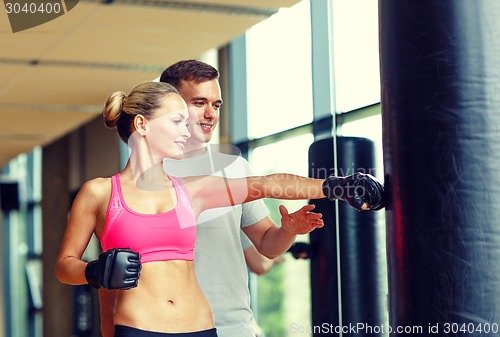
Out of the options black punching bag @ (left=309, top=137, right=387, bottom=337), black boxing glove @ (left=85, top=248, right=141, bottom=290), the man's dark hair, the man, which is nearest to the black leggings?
black boxing glove @ (left=85, top=248, right=141, bottom=290)

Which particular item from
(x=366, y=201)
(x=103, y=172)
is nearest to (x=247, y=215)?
(x=366, y=201)

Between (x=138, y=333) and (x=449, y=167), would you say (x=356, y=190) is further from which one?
(x=138, y=333)

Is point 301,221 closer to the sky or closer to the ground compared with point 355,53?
closer to the ground

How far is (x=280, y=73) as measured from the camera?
4617 mm

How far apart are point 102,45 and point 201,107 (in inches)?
85.0

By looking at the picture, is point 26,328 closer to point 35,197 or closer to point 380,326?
point 35,197

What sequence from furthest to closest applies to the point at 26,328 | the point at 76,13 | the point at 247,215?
the point at 26,328 < the point at 76,13 < the point at 247,215

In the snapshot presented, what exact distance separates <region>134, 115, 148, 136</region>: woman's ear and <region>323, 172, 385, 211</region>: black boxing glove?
40 cm

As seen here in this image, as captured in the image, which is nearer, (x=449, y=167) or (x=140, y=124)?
(x=449, y=167)

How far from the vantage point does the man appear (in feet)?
6.72

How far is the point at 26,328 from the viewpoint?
9.04 metres

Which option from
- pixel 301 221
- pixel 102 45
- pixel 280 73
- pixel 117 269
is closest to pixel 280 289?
pixel 280 73

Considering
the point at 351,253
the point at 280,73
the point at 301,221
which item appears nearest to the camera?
the point at 301,221

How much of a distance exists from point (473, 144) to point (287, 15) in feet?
8.86
